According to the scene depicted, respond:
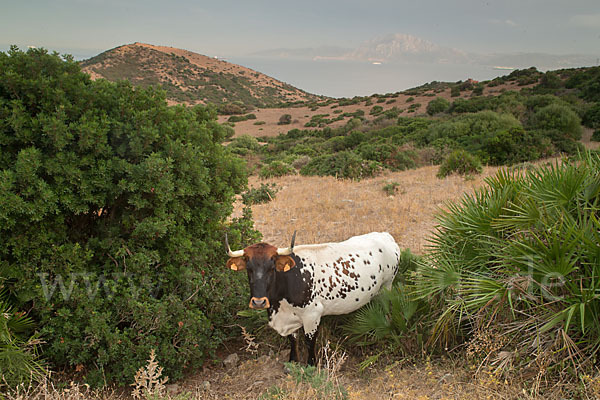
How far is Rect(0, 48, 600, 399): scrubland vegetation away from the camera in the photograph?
4344 millimetres

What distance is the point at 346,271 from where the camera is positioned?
5.81 metres

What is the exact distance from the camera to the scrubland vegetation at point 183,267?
4344mm

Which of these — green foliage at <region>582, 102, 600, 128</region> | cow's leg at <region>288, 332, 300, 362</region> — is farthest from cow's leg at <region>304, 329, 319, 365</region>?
green foliage at <region>582, 102, 600, 128</region>

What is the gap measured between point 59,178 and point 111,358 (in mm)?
2335

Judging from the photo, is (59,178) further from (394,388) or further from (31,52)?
(394,388)

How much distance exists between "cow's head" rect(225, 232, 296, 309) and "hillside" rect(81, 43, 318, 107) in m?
72.3

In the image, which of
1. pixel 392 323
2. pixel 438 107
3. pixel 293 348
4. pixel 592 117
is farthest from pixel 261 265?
pixel 438 107

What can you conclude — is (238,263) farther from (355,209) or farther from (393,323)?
(355,209)

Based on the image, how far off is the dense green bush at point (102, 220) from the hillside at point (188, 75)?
7089 centimetres

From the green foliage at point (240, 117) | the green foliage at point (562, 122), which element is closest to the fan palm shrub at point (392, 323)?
the green foliage at point (562, 122)

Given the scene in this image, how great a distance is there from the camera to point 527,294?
4.42 meters

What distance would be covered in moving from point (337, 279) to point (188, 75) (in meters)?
94.3

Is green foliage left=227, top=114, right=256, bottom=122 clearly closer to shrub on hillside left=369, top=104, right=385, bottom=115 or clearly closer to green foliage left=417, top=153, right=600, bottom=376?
shrub on hillside left=369, top=104, right=385, bottom=115

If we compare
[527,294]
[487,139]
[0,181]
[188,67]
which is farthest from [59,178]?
[188,67]
